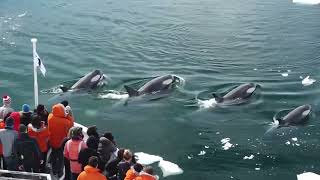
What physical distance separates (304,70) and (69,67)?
14.5 meters

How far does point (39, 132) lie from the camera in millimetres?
15602

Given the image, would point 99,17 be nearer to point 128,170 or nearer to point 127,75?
point 127,75

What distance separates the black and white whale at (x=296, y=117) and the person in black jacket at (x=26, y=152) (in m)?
12.9

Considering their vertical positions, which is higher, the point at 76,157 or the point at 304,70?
the point at 304,70

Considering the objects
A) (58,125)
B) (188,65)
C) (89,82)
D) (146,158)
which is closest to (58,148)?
(58,125)

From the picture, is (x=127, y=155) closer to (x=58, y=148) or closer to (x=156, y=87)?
(x=58, y=148)

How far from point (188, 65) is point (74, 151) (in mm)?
19079

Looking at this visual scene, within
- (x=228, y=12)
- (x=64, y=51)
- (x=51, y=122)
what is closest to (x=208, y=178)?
(x=51, y=122)

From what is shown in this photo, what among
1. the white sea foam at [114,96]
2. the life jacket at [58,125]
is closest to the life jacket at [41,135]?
the life jacket at [58,125]

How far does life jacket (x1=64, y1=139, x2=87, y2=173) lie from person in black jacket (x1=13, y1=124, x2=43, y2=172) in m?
0.94

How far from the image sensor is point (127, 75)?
31.9 metres

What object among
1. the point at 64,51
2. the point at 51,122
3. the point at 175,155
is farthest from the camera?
the point at 64,51

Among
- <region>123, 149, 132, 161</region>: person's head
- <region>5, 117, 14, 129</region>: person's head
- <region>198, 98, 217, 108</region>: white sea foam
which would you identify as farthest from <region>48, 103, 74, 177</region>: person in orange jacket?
<region>198, 98, 217, 108</region>: white sea foam

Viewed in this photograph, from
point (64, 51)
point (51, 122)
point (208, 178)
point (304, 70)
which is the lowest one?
point (208, 178)
